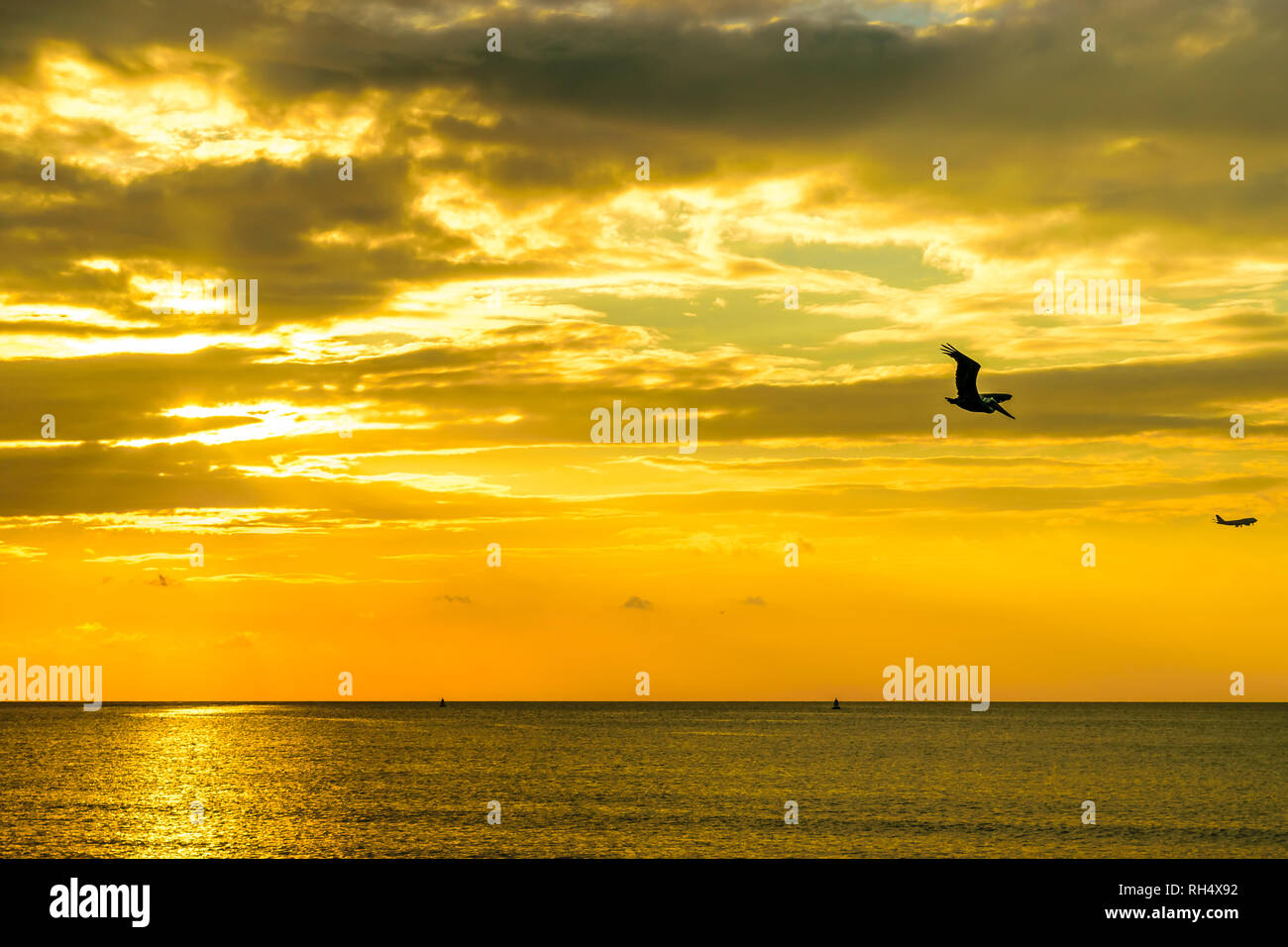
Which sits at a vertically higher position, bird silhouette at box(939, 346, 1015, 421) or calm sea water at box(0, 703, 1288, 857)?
bird silhouette at box(939, 346, 1015, 421)

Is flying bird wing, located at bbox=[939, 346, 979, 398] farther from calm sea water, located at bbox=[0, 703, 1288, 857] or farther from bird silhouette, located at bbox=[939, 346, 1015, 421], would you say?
calm sea water, located at bbox=[0, 703, 1288, 857]

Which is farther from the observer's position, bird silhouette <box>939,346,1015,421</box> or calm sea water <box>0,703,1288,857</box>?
calm sea water <box>0,703,1288,857</box>

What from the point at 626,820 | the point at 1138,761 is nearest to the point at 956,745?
the point at 1138,761

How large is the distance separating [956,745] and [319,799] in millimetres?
98434

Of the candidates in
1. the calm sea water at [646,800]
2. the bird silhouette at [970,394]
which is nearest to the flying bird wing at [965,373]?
the bird silhouette at [970,394]

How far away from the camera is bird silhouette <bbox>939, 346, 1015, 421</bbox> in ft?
70.2

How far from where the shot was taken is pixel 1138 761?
126m

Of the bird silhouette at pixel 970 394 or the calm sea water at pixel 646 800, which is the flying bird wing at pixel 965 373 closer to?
the bird silhouette at pixel 970 394

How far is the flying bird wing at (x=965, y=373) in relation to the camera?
853 inches

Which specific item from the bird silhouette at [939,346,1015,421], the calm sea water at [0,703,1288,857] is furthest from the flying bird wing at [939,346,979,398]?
the calm sea water at [0,703,1288,857]

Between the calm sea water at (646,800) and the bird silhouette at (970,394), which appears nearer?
the bird silhouette at (970,394)

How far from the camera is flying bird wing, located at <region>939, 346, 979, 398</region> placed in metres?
21.7

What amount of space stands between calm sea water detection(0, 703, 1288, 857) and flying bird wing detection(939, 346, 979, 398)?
123ft
